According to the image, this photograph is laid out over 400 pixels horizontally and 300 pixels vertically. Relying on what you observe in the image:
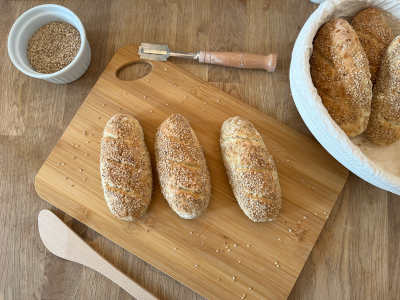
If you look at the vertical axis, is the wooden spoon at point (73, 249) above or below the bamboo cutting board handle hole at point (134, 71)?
below

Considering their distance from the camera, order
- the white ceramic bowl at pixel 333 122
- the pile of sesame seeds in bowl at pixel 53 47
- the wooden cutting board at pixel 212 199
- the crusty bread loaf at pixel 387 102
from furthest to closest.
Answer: the pile of sesame seeds in bowl at pixel 53 47 < the wooden cutting board at pixel 212 199 < the crusty bread loaf at pixel 387 102 < the white ceramic bowl at pixel 333 122

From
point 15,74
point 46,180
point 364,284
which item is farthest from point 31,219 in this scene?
point 364,284

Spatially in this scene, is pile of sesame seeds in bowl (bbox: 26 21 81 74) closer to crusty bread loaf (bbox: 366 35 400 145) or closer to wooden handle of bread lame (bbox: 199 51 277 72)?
wooden handle of bread lame (bbox: 199 51 277 72)

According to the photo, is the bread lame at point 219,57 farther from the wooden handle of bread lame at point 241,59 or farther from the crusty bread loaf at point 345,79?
the crusty bread loaf at point 345,79

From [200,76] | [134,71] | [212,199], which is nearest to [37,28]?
[134,71]

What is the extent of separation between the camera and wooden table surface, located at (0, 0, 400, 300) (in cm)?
146

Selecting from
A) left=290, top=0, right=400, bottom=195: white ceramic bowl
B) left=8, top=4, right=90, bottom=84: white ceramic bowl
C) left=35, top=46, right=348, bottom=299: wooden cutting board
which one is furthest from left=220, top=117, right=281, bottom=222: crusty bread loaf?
left=8, top=4, right=90, bottom=84: white ceramic bowl

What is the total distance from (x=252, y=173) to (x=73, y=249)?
2.93ft

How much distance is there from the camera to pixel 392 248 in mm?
1475

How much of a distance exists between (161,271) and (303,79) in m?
1.05

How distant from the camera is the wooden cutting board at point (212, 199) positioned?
55.7 inches

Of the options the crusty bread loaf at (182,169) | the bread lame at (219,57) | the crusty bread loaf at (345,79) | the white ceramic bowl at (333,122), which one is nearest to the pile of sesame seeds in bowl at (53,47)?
the bread lame at (219,57)

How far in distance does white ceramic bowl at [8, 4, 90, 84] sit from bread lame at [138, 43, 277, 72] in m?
0.28

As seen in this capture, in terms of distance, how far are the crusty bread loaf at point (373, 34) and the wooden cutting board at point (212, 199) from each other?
0.45 m
